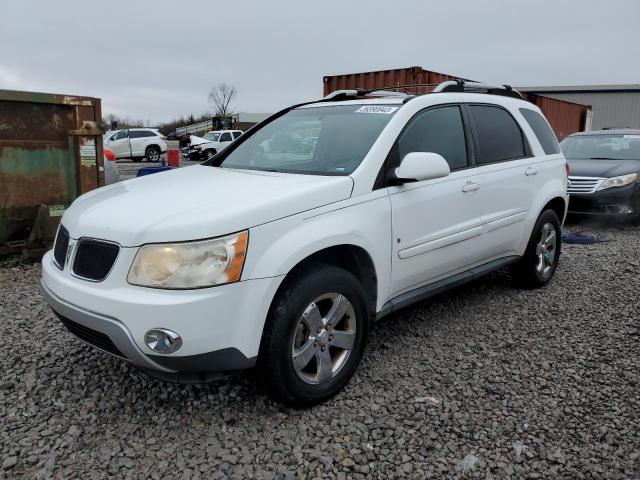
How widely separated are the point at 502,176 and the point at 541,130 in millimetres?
1061

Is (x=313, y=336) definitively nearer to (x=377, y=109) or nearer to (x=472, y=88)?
(x=377, y=109)

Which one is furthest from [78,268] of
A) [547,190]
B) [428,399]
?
[547,190]

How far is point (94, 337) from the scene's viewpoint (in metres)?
2.55

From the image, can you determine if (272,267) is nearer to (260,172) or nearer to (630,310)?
(260,172)

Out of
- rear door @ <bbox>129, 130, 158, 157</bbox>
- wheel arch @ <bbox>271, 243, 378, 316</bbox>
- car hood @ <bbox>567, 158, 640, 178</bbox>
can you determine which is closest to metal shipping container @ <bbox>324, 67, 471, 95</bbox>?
car hood @ <bbox>567, 158, 640, 178</bbox>

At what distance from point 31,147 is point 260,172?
331cm

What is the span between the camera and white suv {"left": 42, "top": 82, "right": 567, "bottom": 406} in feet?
7.75

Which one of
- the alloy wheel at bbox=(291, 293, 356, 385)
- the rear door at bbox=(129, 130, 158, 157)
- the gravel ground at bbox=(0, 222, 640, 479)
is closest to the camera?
the gravel ground at bbox=(0, 222, 640, 479)

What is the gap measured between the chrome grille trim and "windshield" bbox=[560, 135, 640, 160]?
1.19 meters

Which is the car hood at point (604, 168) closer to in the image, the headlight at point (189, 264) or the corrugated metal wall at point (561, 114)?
the headlight at point (189, 264)

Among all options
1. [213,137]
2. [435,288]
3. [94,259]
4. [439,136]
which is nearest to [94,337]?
[94,259]

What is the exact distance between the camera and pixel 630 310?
4367 millimetres

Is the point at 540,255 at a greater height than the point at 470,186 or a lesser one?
lesser

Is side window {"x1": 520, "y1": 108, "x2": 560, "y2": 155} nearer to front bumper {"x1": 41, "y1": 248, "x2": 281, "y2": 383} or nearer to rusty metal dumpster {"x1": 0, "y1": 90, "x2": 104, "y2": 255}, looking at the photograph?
front bumper {"x1": 41, "y1": 248, "x2": 281, "y2": 383}
